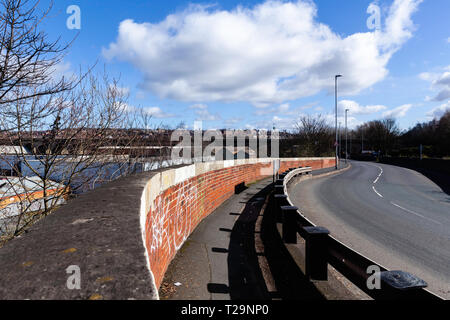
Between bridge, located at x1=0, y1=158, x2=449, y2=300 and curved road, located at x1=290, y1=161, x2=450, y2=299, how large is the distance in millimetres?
107

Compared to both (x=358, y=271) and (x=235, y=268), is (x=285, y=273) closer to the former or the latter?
(x=235, y=268)

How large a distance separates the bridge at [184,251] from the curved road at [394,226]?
11 cm

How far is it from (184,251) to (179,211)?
710mm

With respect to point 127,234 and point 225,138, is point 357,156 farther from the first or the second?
point 127,234

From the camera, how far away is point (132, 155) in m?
8.20

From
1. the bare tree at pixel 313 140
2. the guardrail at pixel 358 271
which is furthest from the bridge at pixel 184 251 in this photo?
the bare tree at pixel 313 140

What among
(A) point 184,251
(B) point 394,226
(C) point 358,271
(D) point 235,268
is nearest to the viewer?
(C) point 358,271

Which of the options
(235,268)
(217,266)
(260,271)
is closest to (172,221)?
(217,266)

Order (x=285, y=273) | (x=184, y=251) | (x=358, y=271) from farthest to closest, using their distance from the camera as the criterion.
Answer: (x=184, y=251) < (x=285, y=273) < (x=358, y=271)

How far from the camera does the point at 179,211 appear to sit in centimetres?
534

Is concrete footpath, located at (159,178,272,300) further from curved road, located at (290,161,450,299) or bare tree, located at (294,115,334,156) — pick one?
bare tree, located at (294,115,334,156)

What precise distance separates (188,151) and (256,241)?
8493mm

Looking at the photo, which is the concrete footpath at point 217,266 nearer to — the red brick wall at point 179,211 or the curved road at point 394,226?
the red brick wall at point 179,211
